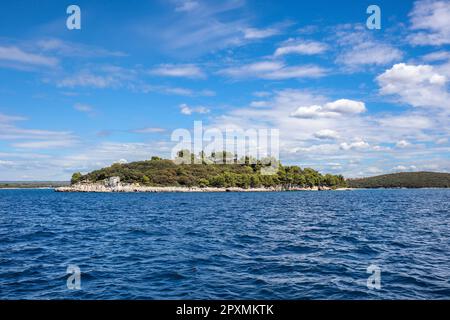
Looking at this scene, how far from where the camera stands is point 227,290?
1838 centimetres

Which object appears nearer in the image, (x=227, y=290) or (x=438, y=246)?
(x=227, y=290)

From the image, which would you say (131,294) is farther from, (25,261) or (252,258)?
(25,261)

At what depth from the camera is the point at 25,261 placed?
85.4ft

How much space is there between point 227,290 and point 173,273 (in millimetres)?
4903

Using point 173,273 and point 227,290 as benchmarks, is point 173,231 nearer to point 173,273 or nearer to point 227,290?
point 173,273

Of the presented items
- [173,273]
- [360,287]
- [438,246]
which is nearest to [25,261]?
[173,273]

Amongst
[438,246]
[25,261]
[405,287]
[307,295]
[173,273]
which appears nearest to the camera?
[307,295]

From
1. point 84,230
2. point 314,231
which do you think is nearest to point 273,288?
point 314,231
